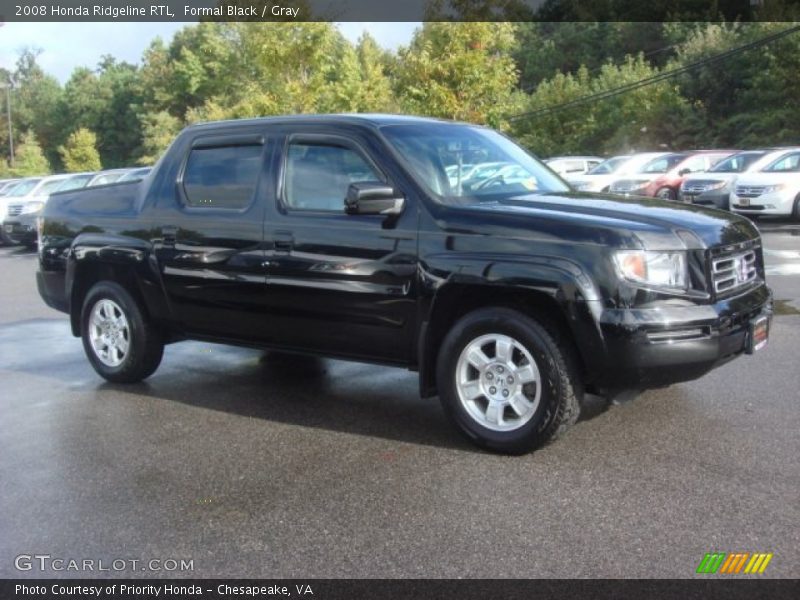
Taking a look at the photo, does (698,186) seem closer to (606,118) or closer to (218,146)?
(218,146)

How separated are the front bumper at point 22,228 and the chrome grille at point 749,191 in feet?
52.7

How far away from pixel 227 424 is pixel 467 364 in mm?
1757

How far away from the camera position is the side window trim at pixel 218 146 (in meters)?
6.05

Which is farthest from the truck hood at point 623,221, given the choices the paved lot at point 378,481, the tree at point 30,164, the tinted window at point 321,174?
the tree at point 30,164

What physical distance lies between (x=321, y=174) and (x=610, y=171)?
20272mm

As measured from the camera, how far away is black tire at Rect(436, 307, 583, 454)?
482 cm

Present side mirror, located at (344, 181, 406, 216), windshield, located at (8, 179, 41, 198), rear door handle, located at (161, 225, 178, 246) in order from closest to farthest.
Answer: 1. side mirror, located at (344, 181, 406, 216)
2. rear door handle, located at (161, 225, 178, 246)
3. windshield, located at (8, 179, 41, 198)

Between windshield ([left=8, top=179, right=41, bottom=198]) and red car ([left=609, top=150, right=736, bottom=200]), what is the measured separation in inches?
622

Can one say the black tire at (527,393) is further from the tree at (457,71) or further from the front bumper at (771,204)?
the front bumper at (771,204)

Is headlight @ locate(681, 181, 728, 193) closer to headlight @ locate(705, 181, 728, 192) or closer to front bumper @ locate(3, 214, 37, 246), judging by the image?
headlight @ locate(705, 181, 728, 192)

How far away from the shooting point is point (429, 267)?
17.0 ft

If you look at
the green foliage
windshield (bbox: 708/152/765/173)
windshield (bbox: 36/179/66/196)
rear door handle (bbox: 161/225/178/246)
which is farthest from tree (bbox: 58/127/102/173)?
rear door handle (bbox: 161/225/178/246)

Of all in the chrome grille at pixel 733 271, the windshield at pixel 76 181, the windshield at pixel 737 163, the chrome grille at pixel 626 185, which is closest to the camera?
the chrome grille at pixel 733 271
